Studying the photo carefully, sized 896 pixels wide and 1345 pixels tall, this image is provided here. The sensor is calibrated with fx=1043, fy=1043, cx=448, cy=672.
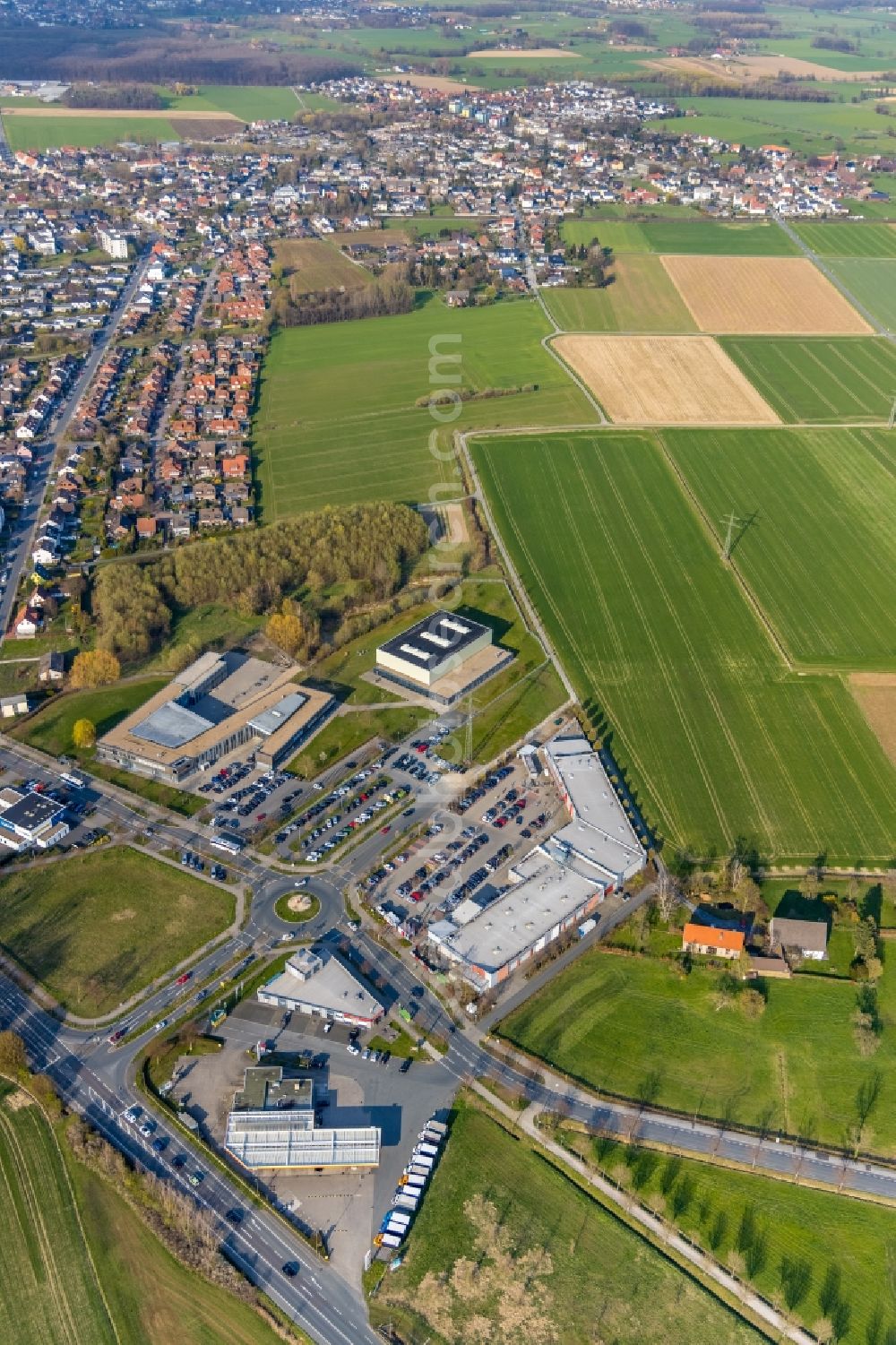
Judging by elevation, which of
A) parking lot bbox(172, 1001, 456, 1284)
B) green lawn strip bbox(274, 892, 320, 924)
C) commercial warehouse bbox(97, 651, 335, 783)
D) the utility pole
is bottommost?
parking lot bbox(172, 1001, 456, 1284)

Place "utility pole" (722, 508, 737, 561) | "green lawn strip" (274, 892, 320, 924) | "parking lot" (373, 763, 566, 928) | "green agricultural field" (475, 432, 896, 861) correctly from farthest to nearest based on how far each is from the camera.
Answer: "utility pole" (722, 508, 737, 561)
"green agricultural field" (475, 432, 896, 861)
"parking lot" (373, 763, 566, 928)
"green lawn strip" (274, 892, 320, 924)

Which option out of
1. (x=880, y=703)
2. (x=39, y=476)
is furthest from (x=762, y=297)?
(x=39, y=476)

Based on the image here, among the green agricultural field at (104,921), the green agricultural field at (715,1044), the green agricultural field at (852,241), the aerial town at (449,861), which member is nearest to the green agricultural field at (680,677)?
the aerial town at (449,861)

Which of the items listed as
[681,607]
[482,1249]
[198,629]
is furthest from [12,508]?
[482,1249]

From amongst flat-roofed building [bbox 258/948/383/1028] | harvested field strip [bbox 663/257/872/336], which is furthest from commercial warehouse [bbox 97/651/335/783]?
harvested field strip [bbox 663/257/872/336]

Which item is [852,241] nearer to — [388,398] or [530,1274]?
[388,398]

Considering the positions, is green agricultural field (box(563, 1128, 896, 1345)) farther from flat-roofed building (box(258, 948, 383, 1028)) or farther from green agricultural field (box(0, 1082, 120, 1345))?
green agricultural field (box(0, 1082, 120, 1345))

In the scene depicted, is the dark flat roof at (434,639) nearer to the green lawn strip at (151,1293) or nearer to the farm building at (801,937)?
the farm building at (801,937)

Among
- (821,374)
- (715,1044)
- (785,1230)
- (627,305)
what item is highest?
(627,305)
